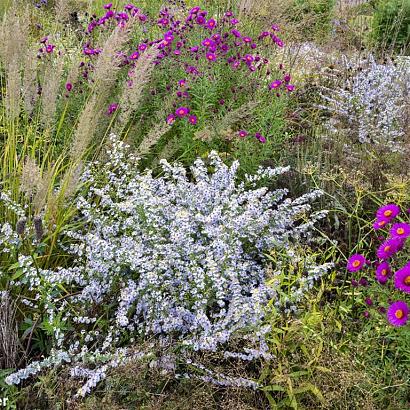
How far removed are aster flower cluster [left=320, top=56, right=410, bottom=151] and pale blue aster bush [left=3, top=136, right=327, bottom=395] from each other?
4.00ft

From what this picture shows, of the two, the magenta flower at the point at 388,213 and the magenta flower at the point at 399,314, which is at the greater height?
the magenta flower at the point at 388,213

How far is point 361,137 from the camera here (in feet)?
12.9

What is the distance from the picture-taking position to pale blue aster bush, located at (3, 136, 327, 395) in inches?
96.8

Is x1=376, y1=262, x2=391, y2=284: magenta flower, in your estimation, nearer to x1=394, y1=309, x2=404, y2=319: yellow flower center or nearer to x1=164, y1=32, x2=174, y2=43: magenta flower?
x1=394, y1=309, x2=404, y2=319: yellow flower center

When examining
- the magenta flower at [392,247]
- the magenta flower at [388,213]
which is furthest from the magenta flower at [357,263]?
the magenta flower at [388,213]

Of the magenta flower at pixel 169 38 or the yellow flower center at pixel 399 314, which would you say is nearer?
the yellow flower center at pixel 399 314

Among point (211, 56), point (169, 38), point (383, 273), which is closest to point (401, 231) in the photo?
point (383, 273)

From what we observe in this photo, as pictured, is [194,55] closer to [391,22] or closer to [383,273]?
[383,273]

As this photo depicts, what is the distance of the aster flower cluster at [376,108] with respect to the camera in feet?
13.0

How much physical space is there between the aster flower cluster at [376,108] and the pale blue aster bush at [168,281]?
1218mm

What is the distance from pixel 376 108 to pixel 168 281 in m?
2.65

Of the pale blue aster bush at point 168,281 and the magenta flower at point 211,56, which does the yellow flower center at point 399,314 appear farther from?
the magenta flower at point 211,56

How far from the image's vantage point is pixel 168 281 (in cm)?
263

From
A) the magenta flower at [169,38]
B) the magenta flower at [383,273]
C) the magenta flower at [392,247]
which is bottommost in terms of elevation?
the magenta flower at [383,273]
